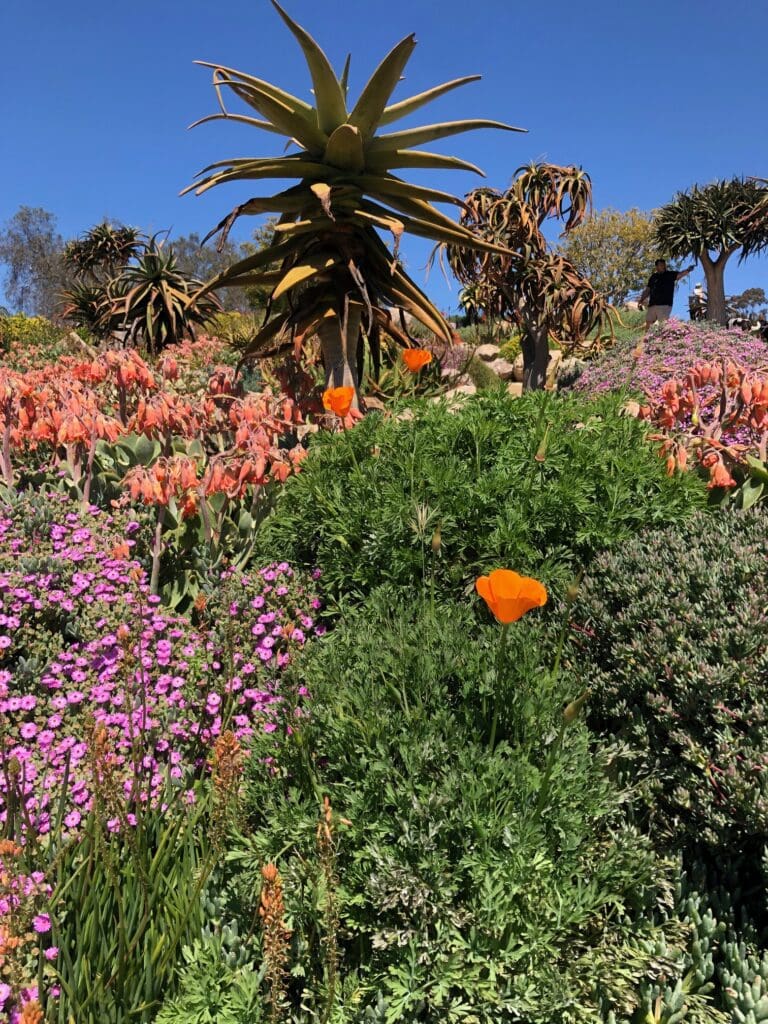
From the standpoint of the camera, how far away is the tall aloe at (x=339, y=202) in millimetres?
4523

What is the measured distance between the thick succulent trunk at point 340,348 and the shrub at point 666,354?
557 centimetres

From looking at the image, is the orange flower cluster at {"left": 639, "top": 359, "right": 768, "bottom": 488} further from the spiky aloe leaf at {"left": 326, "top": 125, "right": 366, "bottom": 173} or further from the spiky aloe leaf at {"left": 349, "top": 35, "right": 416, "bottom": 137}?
the spiky aloe leaf at {"left": 349, "top": 35, "right": 416, "bottom": 137}

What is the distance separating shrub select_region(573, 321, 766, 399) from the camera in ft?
33.0

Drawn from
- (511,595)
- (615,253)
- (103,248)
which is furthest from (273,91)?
(615,253)

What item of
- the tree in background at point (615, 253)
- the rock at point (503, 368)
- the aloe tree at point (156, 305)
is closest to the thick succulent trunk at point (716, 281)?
the tree in background at point (615, 253)

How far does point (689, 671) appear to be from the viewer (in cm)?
227

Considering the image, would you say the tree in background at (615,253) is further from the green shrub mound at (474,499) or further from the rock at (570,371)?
the green shrub mound at (474,499)

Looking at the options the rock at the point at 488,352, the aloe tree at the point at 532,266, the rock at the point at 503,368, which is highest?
the rock at the point at 488,352

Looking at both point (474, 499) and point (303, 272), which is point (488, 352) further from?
point (474, 499)

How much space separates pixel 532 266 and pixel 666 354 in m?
3.49

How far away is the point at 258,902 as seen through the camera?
6.48 ft

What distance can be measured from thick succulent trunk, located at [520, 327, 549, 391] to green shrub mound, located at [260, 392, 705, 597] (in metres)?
6.95

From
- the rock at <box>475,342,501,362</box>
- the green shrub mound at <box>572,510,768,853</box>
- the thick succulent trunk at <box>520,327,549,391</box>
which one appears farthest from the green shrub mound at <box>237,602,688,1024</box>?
the rock at <box>475,342,501,362</box>

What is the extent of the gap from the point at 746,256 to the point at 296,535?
1303 inches
